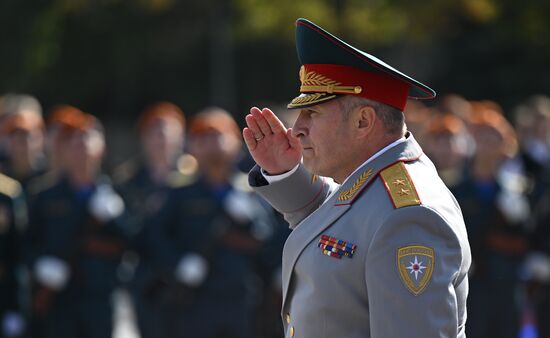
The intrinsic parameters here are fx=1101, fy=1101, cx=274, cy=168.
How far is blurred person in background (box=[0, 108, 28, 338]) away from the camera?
319 inches

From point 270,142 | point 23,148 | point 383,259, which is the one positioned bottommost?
point 23,148

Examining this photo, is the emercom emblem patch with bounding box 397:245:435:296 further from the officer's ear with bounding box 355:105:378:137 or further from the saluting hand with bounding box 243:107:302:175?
the saluting hand with bounding box 243:107:302:175

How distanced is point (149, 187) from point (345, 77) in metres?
6.92

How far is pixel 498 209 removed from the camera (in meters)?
8.88

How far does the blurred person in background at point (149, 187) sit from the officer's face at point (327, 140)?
564cm

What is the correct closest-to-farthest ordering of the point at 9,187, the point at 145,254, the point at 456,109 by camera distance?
the point at 9,187 < the point at 145,254 < the point at 456,109

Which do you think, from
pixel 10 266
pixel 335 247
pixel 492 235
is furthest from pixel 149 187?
pixel 335 247

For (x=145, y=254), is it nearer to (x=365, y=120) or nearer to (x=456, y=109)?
(x=456, y=109)

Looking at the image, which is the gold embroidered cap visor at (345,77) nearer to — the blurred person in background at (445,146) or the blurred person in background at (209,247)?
the blurred person in background at (209,247)

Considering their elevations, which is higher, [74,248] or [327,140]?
[327,140]

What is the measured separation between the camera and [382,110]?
131 inches

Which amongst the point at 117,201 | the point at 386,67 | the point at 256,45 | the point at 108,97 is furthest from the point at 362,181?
the point at 108,97

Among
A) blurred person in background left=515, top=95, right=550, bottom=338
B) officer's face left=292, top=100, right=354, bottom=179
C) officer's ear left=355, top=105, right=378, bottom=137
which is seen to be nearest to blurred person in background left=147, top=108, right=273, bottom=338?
blurred person in background left=515, top=95, right=550, bottom=338

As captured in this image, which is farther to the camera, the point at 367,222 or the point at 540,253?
the point at 540,253
